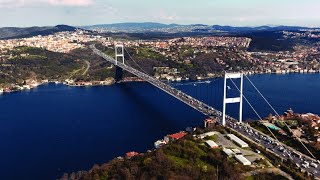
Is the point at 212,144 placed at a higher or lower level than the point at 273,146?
higher

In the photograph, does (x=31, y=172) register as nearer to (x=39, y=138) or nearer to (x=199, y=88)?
(x=39, y=138)

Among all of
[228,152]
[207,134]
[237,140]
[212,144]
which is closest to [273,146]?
[237,140]

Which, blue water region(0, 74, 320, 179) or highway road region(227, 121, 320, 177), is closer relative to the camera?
highway road region(227, 121, 320, 177)

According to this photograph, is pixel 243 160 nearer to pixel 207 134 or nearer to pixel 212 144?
pixel 212 144

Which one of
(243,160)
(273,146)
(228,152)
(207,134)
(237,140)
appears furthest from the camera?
(207,134)

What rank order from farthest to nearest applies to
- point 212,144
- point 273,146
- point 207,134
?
point 207,134
point 273,146
point 212,144

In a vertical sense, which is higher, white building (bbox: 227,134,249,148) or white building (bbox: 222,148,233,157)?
white building (bbox: 227,134,249,148)

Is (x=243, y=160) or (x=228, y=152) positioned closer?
(x=243, y=160)

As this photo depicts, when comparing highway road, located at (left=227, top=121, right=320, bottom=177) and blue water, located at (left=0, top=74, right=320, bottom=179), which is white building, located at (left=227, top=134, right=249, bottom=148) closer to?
highway road, located at (left=227, top=121, right=320, bottom=177)

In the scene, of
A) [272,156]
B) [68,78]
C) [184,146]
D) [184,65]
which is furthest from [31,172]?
[184,65]
